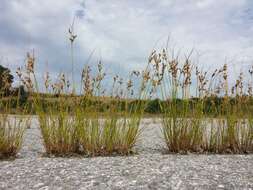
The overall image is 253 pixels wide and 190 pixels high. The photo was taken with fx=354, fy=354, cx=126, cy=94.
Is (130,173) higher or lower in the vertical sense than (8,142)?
lower

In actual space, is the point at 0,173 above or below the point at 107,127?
below

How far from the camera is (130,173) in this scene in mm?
2865

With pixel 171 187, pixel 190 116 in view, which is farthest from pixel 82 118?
pixel 171 187

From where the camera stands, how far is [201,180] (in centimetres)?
270

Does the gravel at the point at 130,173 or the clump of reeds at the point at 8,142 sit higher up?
the clump of reeds at the point at 8,142

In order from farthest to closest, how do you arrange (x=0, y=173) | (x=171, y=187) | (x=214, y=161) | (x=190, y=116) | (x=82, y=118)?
(x=190, y=116) → (x=82, y=118) → (x=214, y=161) → (x=0, y=173) → (x=171, y=187)

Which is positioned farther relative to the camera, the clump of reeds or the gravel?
the clump of reeds

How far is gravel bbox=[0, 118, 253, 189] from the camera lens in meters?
2.60

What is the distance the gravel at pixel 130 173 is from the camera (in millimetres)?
2604

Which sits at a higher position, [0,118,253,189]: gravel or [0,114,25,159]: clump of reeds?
[0,114,25,159]: clump of reeds

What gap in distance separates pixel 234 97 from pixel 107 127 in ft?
5.60

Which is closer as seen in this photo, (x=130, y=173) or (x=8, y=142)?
(x=130, y=173)

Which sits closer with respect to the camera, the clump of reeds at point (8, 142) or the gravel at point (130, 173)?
the gravel at point (130, 173)

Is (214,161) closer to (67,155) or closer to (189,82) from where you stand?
(189,82)
